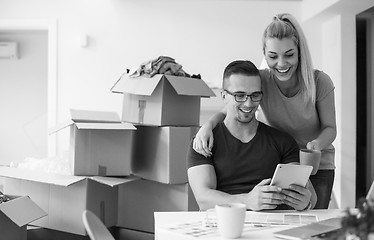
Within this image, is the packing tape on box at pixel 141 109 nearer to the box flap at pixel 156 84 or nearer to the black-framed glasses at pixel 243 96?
the box flap at pixel 156 84

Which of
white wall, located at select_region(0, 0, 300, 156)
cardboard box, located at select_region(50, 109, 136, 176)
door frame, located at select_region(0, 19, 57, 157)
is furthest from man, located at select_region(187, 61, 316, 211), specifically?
door frame, located at select_region(0, 19, 57, 157)

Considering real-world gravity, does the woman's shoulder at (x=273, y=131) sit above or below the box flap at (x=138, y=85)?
below

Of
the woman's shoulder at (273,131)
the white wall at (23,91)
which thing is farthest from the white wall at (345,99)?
the white wall at (23,91)

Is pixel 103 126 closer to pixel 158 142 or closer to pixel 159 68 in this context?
pixel 158 142

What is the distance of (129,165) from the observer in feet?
9.05

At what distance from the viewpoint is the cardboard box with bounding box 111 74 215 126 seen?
268 centimetres

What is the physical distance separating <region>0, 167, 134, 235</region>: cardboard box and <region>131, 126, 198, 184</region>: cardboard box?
14cm

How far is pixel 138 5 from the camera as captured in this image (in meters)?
4.74

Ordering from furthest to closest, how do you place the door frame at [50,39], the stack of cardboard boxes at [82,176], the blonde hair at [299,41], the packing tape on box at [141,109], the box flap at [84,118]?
the door frame at [50,39] < the packing tape on box at [141,109] < the box flap at [84,118] < the stack of cardboard boxes at [82,176] < the blonde hair at [299,41]

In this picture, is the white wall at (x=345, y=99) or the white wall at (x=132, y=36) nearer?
the white wall at (x=345, y=99)

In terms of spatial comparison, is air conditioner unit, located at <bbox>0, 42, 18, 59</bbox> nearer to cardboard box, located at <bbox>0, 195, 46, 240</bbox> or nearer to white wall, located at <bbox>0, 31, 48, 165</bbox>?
white wall, located at <bbox>0, 31, 48, 165</bbox>

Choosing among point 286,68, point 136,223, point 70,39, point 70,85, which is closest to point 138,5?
point 70,39

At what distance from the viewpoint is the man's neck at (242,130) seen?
6.10ft

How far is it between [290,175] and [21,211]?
1.41m
